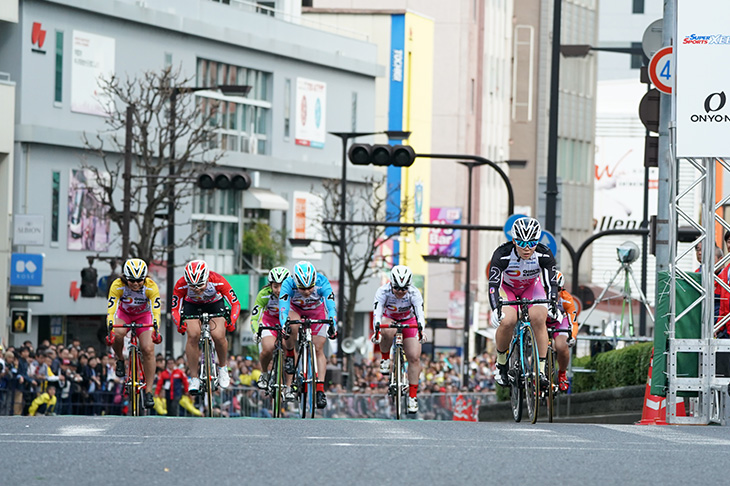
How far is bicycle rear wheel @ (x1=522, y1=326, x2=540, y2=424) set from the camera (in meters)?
17.2

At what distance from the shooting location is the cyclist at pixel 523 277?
17.1 m

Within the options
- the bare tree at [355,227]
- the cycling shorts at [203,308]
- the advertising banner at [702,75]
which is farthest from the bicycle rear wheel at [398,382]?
the bare tree at [355,227]

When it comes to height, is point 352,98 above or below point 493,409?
above

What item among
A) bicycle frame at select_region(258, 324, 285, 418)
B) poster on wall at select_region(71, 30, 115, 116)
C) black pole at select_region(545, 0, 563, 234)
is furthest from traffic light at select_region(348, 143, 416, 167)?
poster on wall at select_region(71, 30, 115, 116)

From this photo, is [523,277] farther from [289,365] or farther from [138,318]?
[138,318]

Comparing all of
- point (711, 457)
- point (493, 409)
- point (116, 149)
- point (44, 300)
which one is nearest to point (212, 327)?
point (711, 457)

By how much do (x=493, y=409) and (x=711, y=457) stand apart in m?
23.1

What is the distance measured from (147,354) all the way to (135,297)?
72cm

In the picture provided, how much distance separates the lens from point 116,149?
5344 cm

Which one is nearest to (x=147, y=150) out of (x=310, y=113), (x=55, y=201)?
(x=55, y=201)

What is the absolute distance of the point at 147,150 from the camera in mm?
46188

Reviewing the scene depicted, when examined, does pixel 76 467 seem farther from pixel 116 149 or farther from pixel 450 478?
pixel 116 149

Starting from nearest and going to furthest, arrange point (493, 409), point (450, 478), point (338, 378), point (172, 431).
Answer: point (450, 478), point (172, 431), point (493, 409), point (338, 378)

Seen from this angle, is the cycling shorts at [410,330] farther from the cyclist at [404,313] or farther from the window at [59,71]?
the window at [59,71]
